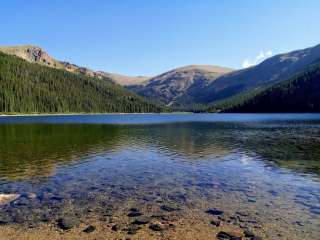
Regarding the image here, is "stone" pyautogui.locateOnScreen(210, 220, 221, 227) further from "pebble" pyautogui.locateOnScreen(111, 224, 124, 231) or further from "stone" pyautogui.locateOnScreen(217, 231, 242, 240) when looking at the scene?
"pebble" pyautogui.locateOnScreen(111, 224, 124, 231)

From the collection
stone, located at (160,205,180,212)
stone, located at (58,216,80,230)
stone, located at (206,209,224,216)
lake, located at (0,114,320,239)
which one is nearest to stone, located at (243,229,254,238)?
lake, located at (0,114,320,239)

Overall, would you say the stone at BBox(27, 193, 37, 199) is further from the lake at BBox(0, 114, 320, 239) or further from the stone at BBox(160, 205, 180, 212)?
the stone at BBox(160, 205, 180, 212)

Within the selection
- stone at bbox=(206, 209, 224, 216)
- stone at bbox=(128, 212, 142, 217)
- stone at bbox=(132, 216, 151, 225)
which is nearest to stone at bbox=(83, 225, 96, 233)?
stone at bbox=(132, 216, 151, 225)

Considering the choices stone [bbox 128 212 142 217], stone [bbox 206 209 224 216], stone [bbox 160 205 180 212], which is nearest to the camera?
stone [bbox 128 212 142 217]

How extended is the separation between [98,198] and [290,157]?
37.9 m

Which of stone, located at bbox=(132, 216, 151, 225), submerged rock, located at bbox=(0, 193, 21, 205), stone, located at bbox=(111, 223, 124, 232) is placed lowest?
stone, located at bbox=(132, 216, 151, 225)

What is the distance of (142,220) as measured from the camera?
25438 millimetres

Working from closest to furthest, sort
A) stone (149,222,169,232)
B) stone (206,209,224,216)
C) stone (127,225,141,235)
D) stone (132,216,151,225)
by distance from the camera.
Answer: stone (127,225,141,235), stone (149,222,169,232), stone (132,216,151,225), stone (206,209,224,216)

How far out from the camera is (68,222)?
81.6 ft

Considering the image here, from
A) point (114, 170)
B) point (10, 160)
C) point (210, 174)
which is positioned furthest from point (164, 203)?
point (10, 160)

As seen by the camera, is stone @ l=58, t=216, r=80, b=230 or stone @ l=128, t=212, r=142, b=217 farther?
stone @ l=128, t=212, r=142, b=217

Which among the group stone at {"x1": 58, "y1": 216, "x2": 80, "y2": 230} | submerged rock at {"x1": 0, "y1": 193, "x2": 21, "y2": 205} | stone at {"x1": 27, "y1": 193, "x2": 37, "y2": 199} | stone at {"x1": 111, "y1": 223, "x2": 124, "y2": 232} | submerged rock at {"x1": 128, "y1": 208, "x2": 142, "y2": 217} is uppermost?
submerged rock at {"x1": 0, "y1": 193, "x2": 21, "y2": 205}

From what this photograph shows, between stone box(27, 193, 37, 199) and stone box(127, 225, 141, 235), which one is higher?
stone box(27, 193, 37, 199)

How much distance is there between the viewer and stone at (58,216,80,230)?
24.1 m
